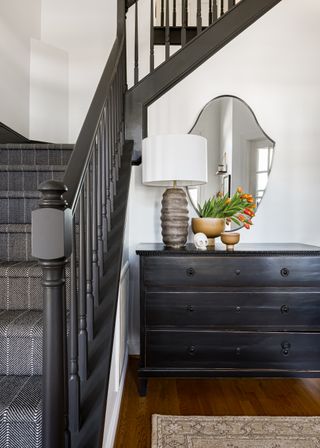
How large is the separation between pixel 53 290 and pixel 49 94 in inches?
119

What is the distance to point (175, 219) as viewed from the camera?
2.11 meters

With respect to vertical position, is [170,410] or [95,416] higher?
[95,416]

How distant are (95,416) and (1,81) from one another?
8.70 ft

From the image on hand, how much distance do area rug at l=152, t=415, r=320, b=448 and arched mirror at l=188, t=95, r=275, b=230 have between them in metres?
1.30

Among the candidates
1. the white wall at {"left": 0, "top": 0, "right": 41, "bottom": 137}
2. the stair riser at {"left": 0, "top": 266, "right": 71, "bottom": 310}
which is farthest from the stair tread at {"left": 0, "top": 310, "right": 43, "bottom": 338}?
the white wall at {"left": 0, "top": 0, "right": 41, "bottom": 137}

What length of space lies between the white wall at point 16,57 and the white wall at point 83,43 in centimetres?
23

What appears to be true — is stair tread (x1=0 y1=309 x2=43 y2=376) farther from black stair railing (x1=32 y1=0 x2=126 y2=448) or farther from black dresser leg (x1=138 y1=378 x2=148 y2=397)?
black dresser leg (x1=138 y1=378 x2=148 y2=397)

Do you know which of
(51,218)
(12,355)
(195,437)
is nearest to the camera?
(51,218)

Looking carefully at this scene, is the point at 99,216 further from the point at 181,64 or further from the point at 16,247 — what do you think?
the point at 181,64

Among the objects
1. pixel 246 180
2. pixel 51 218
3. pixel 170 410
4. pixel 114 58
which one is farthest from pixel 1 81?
pixel 170 410

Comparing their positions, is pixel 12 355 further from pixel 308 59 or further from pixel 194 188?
pixel 308 59

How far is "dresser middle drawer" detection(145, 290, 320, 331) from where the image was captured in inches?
76.5

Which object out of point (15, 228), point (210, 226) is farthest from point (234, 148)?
point (15, 228)

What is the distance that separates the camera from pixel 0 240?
164cm
